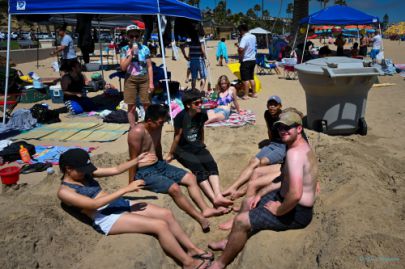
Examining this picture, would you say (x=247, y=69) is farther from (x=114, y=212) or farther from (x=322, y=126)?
(x=114, y=212)

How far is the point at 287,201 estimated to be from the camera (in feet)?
8.45

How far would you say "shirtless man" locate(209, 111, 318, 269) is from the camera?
254 cm

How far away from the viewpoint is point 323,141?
5.19 meters

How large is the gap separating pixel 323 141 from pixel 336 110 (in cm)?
71

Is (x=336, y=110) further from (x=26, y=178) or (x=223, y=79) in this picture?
(x=26, y=178)

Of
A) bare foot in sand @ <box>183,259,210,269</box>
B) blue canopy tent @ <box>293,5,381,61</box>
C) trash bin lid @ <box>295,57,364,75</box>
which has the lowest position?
bare foot in sand @ <box>183,259,210,269</box>

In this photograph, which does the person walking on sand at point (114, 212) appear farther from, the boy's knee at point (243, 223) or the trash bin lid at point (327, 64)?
the trash bin lid at point (327, 64)

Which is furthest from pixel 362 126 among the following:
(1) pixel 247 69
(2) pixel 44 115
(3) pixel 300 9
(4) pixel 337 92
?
(3) pixel 300 9

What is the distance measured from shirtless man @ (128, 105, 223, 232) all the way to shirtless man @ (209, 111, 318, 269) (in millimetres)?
584

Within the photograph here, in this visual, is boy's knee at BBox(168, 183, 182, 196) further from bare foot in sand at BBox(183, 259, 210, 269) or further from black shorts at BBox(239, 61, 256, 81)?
black shorts at BBox(239, 61, 256, 81)

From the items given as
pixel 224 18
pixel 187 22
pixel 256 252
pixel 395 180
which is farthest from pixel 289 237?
pixel 224 18

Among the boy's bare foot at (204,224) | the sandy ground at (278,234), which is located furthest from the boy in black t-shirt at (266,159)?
the boy's bare foot at (204,224)

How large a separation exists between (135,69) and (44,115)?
2.43m

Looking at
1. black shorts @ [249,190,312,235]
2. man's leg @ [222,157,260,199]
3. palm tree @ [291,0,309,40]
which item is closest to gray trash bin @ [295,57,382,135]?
man's leg @ [222,157,260,199]
